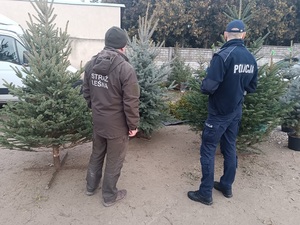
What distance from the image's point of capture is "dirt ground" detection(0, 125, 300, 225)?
3.04 m

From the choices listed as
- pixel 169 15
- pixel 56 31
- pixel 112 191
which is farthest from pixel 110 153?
pixel 169 15

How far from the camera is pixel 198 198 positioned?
333 centimetres

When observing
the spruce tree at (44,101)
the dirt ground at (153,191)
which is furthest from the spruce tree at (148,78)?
the spruce tree at (44,101)

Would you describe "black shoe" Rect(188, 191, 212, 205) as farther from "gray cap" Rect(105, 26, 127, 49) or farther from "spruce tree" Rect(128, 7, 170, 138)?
"gray cap" Rect(105, 26, 127, 49)

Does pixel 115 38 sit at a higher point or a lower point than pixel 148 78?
higher

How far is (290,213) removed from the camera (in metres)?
3.21

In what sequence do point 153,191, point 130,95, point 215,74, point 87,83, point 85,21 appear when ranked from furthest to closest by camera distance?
1. point 85,21
2. point 153,191
3. point 87,83
4. point 215,74
5. point 130,95

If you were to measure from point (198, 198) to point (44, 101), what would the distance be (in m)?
2.32

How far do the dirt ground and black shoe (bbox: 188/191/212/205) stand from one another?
59 millimetres

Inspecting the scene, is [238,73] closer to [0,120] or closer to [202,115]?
[202,115]

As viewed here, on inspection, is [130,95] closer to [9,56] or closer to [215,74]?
[215,74]

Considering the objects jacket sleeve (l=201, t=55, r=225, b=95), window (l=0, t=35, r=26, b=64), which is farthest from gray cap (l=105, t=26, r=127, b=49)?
window (l=0, t=35, r=26, b=64)

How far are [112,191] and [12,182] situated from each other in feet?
4.99

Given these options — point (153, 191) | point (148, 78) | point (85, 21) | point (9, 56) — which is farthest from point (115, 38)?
point (85, 21)
